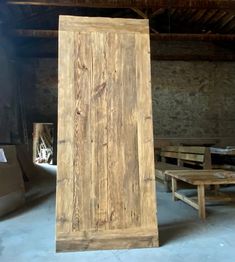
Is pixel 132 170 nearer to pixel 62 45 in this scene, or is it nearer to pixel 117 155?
pixel 117 155

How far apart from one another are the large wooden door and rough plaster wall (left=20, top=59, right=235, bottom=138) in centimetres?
756

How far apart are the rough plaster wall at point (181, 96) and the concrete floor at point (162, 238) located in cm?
625

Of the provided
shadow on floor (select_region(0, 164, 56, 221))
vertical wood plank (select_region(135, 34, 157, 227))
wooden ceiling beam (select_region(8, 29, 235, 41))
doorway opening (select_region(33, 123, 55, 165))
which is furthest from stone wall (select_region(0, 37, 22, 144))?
vertical wood plank (select_region(135, 34, 157, 227))

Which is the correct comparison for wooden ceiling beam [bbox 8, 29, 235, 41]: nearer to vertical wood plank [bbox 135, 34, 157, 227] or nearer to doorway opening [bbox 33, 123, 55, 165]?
doorway opening [bbox 33, 123, 55, 165]

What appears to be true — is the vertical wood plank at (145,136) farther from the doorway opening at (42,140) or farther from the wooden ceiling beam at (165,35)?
the doorway opening at (42,140)

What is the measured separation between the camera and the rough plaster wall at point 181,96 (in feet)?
33.4

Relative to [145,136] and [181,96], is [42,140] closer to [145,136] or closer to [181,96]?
[181,96]

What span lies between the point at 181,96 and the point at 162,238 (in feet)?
26.8

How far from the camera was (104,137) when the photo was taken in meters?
2.64

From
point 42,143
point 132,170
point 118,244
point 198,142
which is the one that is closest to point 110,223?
point 118,244

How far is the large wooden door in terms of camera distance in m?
2.52

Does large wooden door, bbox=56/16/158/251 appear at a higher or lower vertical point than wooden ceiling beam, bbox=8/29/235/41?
lower

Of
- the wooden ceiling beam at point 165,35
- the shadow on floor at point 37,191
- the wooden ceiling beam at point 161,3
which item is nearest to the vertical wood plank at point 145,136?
the shadow on floor at point 37,191

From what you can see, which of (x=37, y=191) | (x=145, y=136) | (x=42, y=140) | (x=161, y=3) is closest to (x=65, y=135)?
(x=145, y=136)
